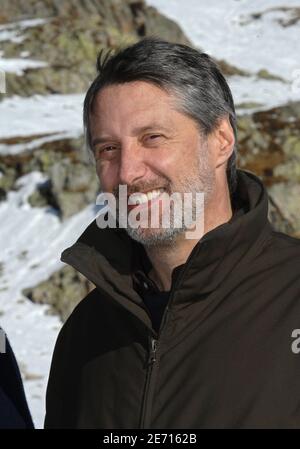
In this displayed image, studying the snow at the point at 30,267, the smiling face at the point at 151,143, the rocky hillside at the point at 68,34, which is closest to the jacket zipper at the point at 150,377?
the smiling face at the point at 151,143

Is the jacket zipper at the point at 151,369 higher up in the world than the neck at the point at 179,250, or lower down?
lower down

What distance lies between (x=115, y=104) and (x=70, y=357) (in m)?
1.34

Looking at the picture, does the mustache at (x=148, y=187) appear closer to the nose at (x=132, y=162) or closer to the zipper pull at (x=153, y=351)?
the nose at (x=132, y=162)

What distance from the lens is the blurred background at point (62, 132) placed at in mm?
15711

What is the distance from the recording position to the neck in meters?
3.08

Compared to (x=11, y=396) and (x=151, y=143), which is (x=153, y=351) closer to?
(x=151, y=143)

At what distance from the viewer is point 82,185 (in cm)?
1911

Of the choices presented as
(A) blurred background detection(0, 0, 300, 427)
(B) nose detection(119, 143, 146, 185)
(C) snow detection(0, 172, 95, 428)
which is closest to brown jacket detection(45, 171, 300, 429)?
(B) nose detection(119, 143, 146, 185)

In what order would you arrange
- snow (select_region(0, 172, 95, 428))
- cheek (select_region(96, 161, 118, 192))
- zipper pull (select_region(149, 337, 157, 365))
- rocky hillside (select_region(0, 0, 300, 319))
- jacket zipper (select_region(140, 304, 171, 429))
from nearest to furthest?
1. jacket zipper (select_region(140, 304, 171, 429))
2. zipper pull (select_region(149, 337, 157, 365))
3. cheek (select_region(96, 161, 118, 192))
4. snow (select_region(0, 172, 95, 428))
5. rocky hillside (select_region(0, 0, 300, 319))

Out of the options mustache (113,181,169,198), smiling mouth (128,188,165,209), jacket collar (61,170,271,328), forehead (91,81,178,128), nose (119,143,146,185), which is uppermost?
forehead (91,81,178,128)

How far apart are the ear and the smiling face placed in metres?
0.12

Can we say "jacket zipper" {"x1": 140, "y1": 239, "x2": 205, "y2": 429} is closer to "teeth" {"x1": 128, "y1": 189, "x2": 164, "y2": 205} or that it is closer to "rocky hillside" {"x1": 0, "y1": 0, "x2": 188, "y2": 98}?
"teeth" {"x1": 128, "y1": 189, "x2": 164, "y2": 205}

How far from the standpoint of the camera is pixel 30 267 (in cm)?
1727
